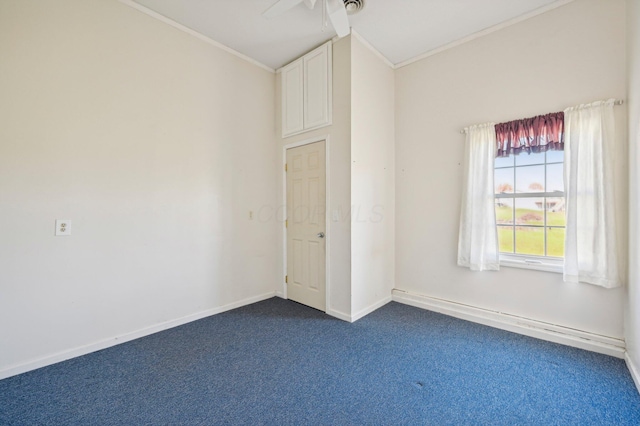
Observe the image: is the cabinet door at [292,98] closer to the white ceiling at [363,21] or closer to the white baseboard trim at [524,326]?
the white ceiling at [363,21]

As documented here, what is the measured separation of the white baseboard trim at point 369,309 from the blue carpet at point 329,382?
0.86ft

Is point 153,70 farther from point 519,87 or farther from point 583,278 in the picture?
point 583,278

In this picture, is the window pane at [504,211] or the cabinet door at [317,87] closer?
the window pane at [504,211]

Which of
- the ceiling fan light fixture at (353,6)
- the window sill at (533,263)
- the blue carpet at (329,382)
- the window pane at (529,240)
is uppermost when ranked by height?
the ceiling fan light fixture at (353,6)

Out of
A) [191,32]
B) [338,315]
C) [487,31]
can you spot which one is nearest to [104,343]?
[338,315]

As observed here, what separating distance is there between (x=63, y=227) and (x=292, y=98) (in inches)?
108

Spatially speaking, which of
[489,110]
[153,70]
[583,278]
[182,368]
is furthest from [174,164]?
[583,278]

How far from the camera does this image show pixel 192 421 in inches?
62.7

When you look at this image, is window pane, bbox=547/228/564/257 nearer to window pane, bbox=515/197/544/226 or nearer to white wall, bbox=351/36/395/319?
window pane, bbox=515/197/544/226

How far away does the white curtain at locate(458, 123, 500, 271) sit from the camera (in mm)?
2799

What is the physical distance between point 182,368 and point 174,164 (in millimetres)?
1943

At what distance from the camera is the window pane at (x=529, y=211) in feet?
8.69

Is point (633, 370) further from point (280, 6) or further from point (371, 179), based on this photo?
point (280, 6)

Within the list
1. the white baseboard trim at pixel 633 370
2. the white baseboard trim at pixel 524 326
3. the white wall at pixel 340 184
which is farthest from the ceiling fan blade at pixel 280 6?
the white baseboard trim at pixel 633 370
